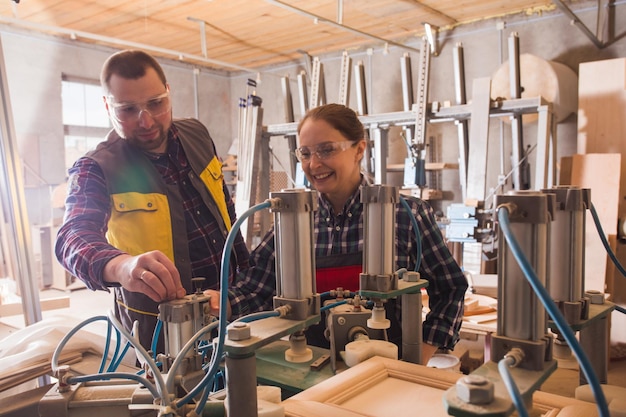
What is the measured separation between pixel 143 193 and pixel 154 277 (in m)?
0.64

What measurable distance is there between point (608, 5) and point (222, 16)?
3.52 meters

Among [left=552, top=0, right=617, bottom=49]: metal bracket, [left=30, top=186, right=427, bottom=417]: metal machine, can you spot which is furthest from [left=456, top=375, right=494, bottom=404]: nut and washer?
[left=552, top=0, right=617, bottom=49]: metal bracket

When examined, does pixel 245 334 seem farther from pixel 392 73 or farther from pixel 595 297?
pixel 392 73

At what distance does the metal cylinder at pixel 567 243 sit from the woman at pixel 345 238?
21.7 inches

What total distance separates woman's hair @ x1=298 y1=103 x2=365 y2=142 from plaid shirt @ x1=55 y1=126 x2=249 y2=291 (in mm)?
429

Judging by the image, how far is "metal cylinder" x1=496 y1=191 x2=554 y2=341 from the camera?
66 cm

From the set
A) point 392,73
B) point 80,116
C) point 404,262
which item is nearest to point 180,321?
point 404,262

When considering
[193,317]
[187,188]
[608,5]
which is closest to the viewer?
[193,317]

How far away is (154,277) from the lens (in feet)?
3.12

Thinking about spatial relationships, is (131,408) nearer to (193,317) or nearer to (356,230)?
(193,317)

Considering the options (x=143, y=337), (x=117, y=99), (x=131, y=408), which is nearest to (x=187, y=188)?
(x=117, y=99)

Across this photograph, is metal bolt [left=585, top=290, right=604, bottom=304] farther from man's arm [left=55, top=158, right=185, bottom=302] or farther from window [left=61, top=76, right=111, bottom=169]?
window [left=61, top=76, right=111, bottom=169]

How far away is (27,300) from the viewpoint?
2010 millimetres

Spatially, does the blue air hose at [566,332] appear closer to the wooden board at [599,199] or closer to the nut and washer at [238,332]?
the nut and washer at [238,332]
